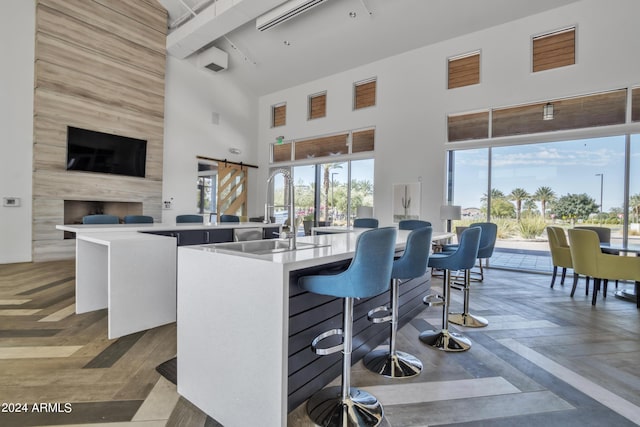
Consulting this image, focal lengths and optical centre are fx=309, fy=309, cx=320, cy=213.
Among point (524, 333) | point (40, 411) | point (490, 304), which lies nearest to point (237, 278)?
point (40, 411)

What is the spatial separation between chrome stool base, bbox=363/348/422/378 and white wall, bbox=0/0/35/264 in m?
6.41

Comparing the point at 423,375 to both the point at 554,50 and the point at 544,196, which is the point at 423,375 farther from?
the point at 554,50

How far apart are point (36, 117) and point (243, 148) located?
4638mm

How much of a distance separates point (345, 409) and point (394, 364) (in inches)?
25.8

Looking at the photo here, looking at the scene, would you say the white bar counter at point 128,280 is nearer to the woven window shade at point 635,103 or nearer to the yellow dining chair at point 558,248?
the yellow dining chair at point 558,248

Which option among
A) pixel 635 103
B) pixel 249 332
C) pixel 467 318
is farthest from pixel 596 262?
pixel 249 332

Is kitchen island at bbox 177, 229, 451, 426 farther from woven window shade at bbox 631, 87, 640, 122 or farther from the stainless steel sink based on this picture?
woven window shade at bbox 631, 87, 640, 122

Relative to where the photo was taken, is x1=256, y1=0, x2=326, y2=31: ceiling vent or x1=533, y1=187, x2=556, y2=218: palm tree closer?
x1=256, y1=0, x2=326, y2=31: ceiling vent

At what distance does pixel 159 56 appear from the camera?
6.95 m

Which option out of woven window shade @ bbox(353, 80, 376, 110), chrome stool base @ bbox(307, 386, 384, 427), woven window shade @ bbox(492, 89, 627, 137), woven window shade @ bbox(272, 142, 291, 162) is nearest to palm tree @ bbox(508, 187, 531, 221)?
woven window shade @ bbox(492, 89, 627, 137)

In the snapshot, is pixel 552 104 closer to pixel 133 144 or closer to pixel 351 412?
pixel 351 412

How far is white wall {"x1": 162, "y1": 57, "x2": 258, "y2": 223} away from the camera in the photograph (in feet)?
24.3

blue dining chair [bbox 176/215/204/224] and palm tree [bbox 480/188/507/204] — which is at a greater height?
palm tree [bbox 480/188/507/204]

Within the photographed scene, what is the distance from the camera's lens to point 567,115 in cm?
532
